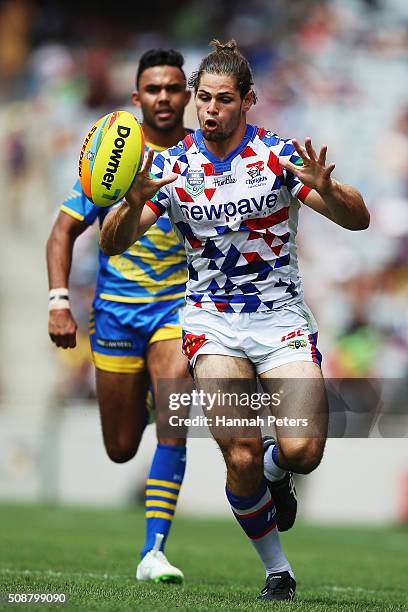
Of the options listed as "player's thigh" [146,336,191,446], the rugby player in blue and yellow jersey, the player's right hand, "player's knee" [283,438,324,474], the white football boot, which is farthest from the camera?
the rugby player in blue and yellow jersey

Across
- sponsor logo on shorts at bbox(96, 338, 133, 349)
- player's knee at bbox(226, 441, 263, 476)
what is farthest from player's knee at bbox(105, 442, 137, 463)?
player's knee at bbox(226, 441, 263, 476)

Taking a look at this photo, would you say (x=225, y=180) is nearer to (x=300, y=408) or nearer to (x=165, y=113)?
(x=300, y=408)

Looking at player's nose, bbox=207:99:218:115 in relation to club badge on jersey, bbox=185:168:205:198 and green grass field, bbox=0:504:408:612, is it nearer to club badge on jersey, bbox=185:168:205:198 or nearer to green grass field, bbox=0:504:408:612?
club badge on jersey, bbox=185:168:205:198

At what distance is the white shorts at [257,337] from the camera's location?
223 inches

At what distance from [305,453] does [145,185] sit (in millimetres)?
1493

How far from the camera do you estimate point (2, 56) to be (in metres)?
20.0

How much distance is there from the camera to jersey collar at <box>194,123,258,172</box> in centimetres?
568

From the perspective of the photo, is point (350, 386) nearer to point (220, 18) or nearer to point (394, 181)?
point (394, 181)

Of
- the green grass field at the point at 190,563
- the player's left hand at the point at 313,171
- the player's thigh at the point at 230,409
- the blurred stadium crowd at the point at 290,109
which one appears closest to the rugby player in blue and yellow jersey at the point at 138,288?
the green grass field at the point at 190,563

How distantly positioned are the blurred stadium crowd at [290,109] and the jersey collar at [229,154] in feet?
30.7

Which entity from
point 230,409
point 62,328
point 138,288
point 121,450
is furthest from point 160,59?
point 230,409

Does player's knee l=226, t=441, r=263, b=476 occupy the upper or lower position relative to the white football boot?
upper

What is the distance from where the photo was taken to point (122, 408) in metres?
7.32

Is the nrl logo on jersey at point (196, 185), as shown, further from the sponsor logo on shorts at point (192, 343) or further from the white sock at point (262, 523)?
the white sock at point (262, 523)
